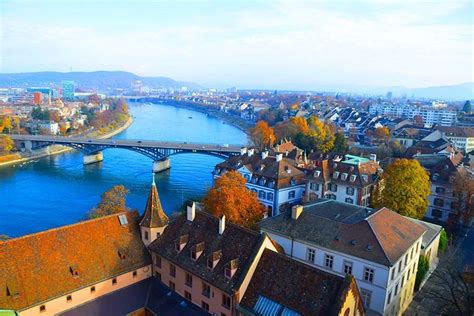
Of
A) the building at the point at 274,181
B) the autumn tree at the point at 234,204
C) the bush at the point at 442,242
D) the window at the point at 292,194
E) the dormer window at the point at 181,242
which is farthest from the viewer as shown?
the window at the point at 292,194

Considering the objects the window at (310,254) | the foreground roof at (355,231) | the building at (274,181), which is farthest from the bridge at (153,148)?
the window at (310,254)

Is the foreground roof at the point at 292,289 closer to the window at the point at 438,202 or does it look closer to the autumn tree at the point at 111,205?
the autumn tree at the point at 111,205

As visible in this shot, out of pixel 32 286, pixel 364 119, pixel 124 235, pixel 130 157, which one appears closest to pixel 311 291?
pixel 124 235

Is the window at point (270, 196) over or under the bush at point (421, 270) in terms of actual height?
over

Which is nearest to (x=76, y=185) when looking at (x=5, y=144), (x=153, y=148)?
(x=153, y=148)

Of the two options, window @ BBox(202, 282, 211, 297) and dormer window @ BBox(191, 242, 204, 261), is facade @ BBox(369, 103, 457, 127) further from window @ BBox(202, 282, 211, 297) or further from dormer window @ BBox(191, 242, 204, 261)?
window @ BBox(202, 282, 211, 297)

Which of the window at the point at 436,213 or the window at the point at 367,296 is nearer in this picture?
the window at the point at 367,296

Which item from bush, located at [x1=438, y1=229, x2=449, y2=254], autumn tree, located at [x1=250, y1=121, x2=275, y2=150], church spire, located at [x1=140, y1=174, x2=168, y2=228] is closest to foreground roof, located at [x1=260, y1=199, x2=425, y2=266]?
church spire, located at [x1=140, y1=174, x2=168, y2=228]

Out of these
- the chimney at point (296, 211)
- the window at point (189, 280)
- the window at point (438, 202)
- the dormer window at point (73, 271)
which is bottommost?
the window at point (438, 202)
